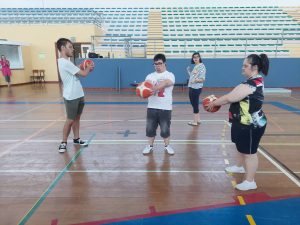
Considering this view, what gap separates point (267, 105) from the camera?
824 centimetres

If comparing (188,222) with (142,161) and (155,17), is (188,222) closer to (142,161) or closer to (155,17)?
(142,161)

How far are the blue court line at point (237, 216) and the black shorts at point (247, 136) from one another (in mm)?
551

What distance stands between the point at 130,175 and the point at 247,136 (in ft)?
4.86

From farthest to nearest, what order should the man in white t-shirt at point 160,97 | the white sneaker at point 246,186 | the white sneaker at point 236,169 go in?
1. the man in white t-shirt at point 160,97
2. the white sneaker at point 236,169
3. the white sneaker at point 246,186

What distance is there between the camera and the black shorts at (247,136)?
8.96 feet

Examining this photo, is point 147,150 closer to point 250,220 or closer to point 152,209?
point 152,209

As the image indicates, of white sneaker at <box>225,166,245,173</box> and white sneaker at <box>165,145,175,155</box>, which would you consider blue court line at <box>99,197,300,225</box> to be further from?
white sneaker at <box>165,145,175,155</box>

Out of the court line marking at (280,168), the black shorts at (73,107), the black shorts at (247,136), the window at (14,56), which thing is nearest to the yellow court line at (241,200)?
the black shorts at (247,136)

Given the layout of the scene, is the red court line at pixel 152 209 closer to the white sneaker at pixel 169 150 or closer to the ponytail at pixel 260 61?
the white sneaker at pixel 169 150

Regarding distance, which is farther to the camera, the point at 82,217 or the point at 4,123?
the point at 4,123

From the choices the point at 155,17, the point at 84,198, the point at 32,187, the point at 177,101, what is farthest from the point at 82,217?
the point at 155,17

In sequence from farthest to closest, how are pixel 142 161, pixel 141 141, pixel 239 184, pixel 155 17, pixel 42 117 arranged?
pixel 155 17
pixel 42 117
pixel 141 141
pixel 142 161
pixel 239 184

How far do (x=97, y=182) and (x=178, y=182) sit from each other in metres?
0.95

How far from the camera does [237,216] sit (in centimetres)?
249
